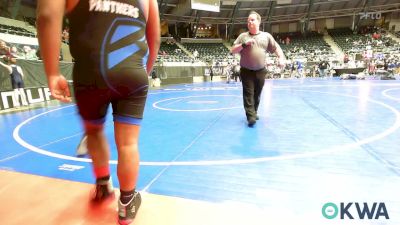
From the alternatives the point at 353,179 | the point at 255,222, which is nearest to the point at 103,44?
the point at 255,222

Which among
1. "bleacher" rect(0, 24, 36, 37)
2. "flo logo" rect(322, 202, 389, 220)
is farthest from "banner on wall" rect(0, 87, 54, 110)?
"bleacher" rect(0, 24, 36, 37)

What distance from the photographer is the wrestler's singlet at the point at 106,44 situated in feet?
4.23

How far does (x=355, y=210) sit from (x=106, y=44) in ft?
5.99

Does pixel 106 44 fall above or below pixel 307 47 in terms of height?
below

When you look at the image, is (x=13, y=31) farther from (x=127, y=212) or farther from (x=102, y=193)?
(x=127, y=212)

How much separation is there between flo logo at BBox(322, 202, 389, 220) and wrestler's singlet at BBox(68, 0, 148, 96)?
1479 mm

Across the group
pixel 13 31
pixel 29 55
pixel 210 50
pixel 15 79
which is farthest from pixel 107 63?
pixel 210 50

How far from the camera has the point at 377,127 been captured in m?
3.81

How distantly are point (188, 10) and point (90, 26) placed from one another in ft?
101

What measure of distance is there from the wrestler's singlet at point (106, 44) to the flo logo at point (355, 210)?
1.48m

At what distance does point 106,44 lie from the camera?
4.27 feet

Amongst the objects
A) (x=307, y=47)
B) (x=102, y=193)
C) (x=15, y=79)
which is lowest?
(x=102, y=193)

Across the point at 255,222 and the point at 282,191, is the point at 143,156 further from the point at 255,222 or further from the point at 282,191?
the point at 255,222

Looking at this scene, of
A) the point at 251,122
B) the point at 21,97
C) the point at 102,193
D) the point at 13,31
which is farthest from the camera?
the point at 13,31
